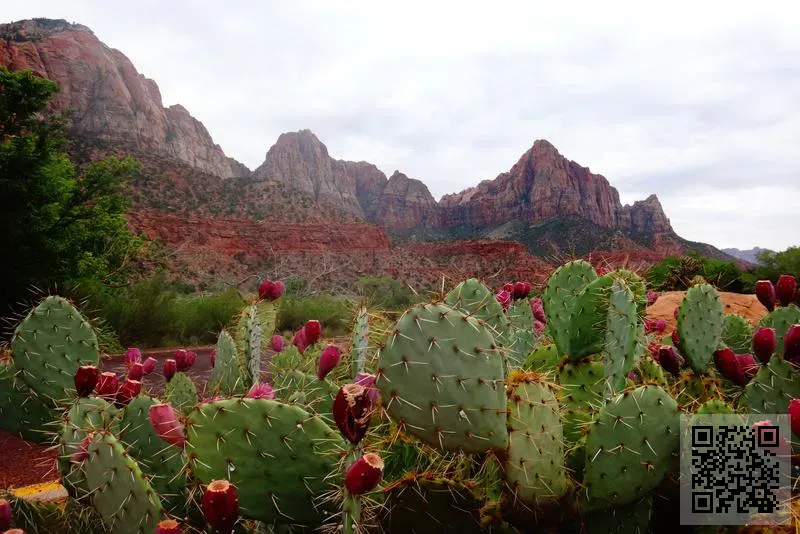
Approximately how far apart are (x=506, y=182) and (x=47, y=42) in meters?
63.1

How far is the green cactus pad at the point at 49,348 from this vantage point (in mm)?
3022

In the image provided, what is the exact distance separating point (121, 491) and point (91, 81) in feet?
243

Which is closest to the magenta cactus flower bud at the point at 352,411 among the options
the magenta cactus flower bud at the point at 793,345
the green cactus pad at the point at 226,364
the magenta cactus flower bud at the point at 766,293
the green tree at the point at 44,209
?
the magenta cactus flower bud at the point at 793,345

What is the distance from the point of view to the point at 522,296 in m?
3.50

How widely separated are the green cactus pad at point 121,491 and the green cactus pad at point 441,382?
30.0 inches

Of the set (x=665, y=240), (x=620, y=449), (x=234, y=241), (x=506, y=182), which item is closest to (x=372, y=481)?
(x=620, y=449)

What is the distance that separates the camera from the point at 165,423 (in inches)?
64.3

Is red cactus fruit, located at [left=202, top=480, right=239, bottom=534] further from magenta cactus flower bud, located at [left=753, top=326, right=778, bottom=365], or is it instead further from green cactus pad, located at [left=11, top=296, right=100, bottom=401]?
magenta cactus flower bud, located at [left=753, top=326, right=778, bottom=365]

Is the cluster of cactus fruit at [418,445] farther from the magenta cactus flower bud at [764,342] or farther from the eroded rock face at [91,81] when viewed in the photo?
the eroded rock face at [91,81]

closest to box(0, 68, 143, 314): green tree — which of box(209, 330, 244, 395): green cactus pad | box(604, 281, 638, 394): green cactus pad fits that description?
box(209, 330, 244, 395): green cactus pad

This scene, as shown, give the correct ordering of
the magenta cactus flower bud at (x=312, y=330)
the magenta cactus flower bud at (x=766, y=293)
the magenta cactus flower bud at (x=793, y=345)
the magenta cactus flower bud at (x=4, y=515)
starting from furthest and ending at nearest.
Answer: the magenta cactus flower bud at (x=766, y=293) → the magenta cactus flower bud at (x=312, y=330) → the magenta cactus flower bud at (x=793, y=345) → the magenta cactus flower bud at (x=4, y=515)

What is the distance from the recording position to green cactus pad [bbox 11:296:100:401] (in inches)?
119

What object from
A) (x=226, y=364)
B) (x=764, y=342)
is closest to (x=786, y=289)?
(x=764, y=342)

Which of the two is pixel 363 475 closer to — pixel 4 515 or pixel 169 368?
pixel 4 515
